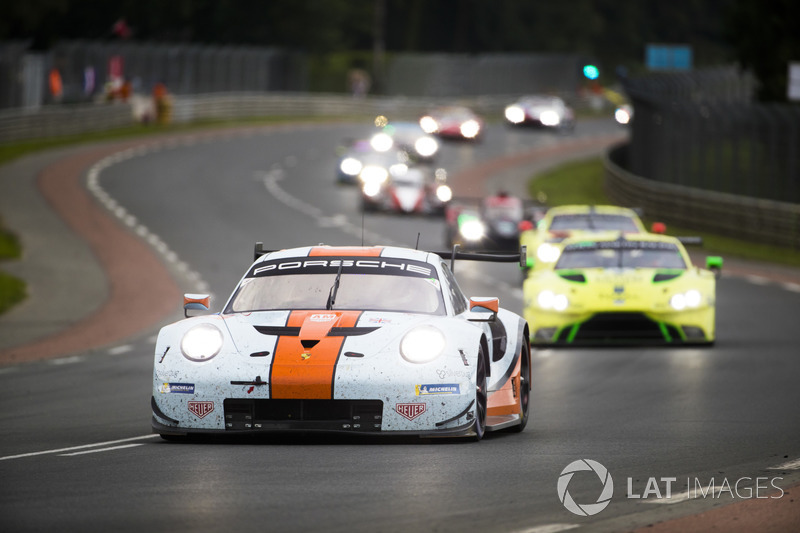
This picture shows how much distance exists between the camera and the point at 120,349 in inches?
778

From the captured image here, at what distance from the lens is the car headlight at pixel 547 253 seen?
75.0 ft

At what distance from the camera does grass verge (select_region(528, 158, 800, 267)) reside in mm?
35031

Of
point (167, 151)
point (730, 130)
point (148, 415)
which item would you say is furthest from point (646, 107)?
point (148, 415)

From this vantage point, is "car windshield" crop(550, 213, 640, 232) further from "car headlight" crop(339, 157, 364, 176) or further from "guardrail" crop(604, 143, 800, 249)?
"car headlight" crop(339, 157, 364, 176)

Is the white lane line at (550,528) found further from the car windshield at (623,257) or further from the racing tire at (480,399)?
the car windshield at (623,257)

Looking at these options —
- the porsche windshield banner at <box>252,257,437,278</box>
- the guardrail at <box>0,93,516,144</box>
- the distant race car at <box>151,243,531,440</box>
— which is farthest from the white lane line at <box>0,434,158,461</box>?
the guardrail at <box>0,93,516,144</box>

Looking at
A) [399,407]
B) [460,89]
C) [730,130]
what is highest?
[399,407]

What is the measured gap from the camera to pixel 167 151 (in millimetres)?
55344

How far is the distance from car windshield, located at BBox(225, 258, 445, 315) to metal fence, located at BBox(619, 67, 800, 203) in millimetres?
25233

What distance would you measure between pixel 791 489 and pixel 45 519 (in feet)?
12.4

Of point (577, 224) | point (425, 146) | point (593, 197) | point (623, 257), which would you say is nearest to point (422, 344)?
point (623, 257)

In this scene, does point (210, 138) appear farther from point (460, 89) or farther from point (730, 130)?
point (460, 89)

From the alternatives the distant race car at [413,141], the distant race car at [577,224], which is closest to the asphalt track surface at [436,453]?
the distant race car at [577,224]

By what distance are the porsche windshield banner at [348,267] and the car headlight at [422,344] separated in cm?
105
